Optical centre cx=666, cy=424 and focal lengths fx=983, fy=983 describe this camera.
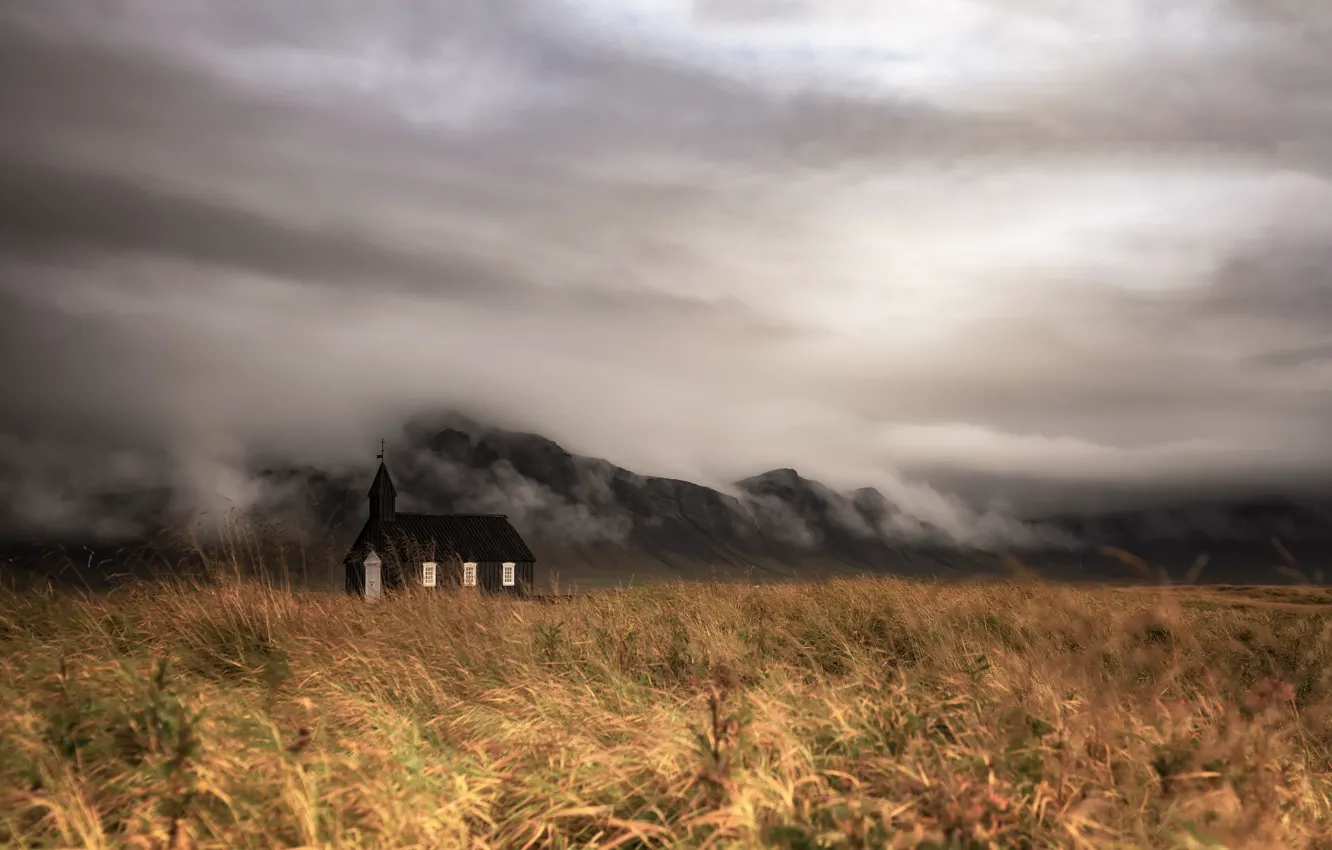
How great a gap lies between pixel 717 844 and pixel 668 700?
3115 millimetres

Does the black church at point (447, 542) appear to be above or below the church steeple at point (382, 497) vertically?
below

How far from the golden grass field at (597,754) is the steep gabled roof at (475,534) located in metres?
54.3

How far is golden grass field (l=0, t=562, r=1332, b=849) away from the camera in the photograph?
4.04m

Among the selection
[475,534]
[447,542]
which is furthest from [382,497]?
[475,534]

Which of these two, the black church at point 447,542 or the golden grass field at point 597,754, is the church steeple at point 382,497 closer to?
the black church at point 447,542

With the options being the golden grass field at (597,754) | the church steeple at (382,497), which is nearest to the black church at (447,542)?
the church steeple at (382,497)

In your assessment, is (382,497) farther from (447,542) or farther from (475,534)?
(475,534)

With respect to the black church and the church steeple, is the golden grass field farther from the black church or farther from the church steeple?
the church steeple

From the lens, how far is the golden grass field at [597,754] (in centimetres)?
404

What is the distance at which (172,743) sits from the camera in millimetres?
4430

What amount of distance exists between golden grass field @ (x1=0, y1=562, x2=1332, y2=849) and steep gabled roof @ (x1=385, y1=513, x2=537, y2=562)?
54.3 m

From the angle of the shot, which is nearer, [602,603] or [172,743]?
[172,743]

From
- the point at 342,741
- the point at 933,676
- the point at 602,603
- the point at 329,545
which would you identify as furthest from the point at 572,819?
the point at 602,603

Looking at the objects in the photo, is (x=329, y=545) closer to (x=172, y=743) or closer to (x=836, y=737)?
(x=172, y=743)
